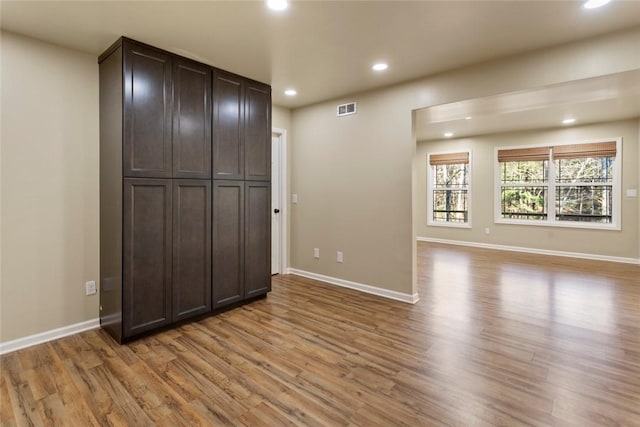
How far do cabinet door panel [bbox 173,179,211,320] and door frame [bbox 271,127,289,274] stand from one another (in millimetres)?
1717

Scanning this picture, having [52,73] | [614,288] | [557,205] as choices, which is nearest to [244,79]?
[52,73]

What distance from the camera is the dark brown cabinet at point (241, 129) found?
325cm

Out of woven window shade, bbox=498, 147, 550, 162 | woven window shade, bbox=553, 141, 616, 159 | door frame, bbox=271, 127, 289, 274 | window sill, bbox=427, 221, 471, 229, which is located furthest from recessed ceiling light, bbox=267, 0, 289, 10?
window sill, bbox=427, 221, 471, 229

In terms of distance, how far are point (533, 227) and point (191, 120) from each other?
6.71 meters

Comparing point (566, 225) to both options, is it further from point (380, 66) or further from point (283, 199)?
point (283, 199)

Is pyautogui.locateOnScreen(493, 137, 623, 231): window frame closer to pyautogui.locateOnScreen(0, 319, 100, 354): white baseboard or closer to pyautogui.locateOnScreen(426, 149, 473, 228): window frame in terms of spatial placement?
pyautogui.locateOnScreen(426, 149, 473, 228): window frame

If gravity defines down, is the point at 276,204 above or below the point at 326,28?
below

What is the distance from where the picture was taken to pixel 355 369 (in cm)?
230

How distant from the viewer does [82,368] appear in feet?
7.56

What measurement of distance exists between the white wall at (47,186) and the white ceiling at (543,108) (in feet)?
11.2

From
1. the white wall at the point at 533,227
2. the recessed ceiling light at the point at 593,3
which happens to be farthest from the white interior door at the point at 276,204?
the recessed ceiling light at the point at 593,3

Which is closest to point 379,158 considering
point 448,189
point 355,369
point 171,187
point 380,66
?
point 380,66

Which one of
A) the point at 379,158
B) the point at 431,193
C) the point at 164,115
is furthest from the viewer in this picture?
the point at 431,193

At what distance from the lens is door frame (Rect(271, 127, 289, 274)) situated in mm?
4773
